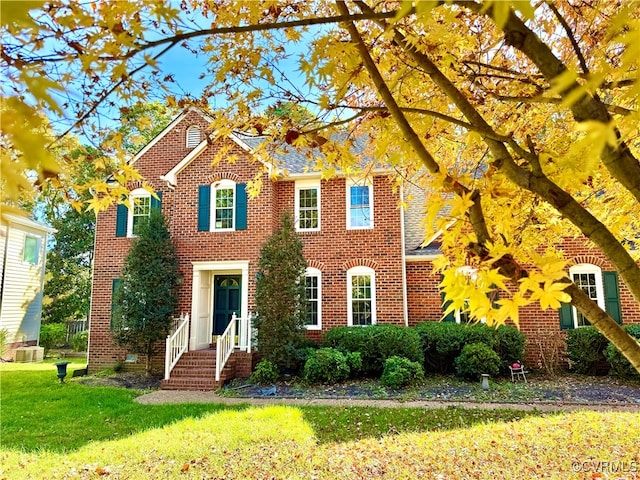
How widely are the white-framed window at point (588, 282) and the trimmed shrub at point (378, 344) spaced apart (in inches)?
194

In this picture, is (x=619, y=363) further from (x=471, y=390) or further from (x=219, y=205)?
(x=219, y=205)

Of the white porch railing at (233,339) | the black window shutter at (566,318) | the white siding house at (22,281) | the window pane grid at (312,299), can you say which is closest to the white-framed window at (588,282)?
the black window shutter at (566,318)

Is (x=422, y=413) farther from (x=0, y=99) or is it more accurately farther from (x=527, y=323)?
(x=0, y=99)

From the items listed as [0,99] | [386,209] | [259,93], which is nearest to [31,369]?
[386,209]

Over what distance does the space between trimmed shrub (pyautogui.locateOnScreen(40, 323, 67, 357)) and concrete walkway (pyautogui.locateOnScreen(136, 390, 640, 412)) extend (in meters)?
15.0

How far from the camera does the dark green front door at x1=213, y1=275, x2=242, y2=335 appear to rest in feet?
45.9

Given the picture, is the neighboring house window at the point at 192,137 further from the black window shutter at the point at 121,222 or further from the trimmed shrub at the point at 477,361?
the trimmed shrub at the point at 477,361

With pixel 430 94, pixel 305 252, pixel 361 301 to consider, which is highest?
pixel 430 94

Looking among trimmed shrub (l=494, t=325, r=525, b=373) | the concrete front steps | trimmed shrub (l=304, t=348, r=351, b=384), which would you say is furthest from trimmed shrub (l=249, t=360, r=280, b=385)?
trimmed shrub (l=494, t=325, r=525, b=373)

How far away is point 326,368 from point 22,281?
1776 centimetres

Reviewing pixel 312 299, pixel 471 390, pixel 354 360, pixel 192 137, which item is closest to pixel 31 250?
pixel 192 137

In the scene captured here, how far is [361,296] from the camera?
13156 millimetres

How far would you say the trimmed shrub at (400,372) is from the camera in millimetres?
10328

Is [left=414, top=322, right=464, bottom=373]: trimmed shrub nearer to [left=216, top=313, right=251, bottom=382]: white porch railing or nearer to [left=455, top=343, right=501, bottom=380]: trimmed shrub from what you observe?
[left=455, top=343, right=501, bottom=380]: trimmed shrub
